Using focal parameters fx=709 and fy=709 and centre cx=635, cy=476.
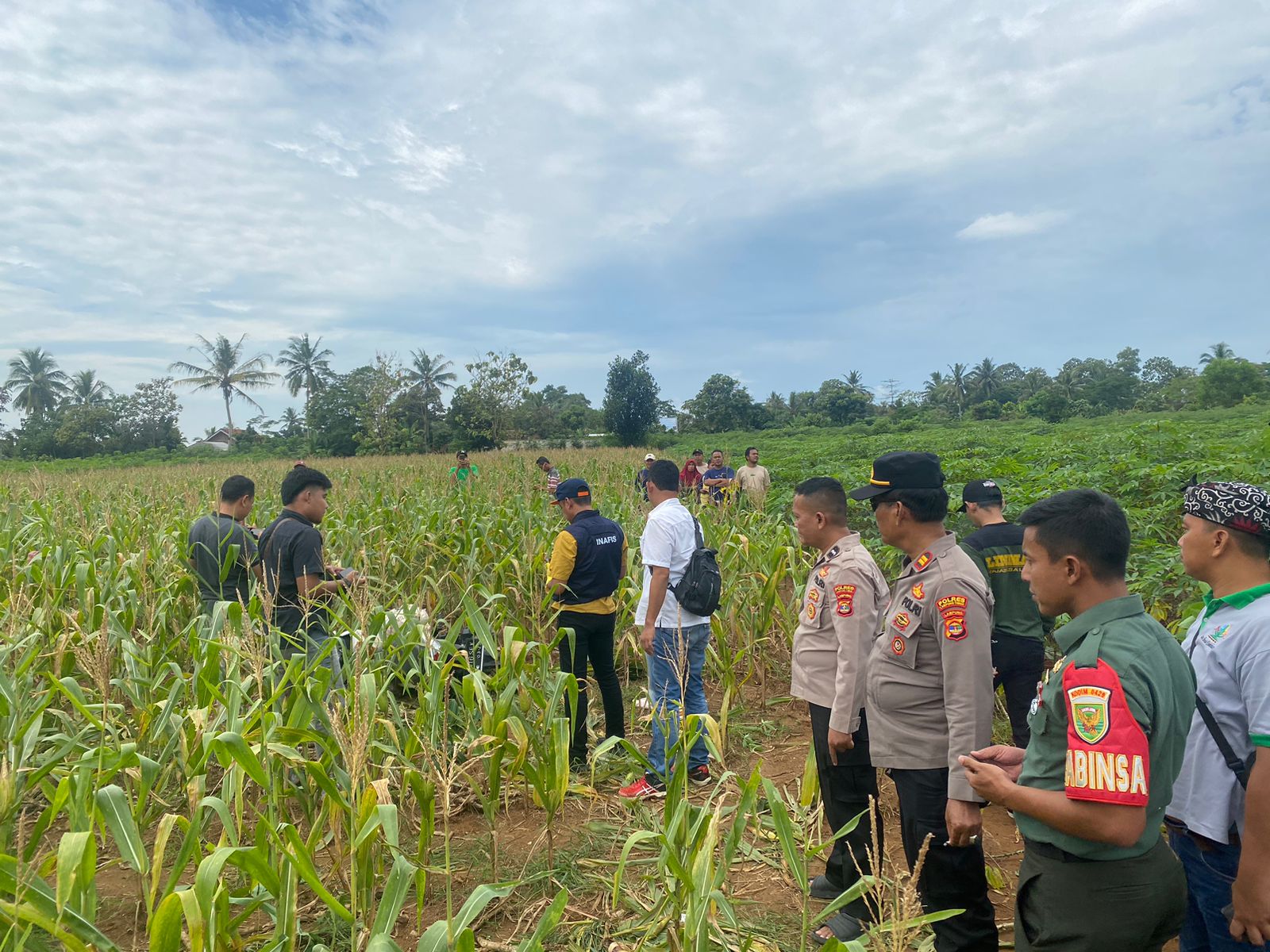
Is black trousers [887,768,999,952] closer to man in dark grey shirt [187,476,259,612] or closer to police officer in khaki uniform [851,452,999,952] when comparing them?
police officer in khaki uniform [851,452,999,952]

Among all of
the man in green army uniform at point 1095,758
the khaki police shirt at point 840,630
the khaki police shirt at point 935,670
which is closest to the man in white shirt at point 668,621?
the khaki police shirt at point 840,630

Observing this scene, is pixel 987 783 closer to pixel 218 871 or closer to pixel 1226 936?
pixel 1226 936

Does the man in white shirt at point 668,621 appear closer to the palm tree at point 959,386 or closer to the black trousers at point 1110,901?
the black trousers at point 1110,901

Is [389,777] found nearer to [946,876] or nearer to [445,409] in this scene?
[946,876]

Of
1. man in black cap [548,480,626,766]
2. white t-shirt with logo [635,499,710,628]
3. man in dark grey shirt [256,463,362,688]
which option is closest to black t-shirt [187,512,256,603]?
man in dark grey shirt [256,463,362,688]

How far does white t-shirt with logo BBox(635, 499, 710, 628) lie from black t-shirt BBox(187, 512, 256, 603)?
2133 millimetres

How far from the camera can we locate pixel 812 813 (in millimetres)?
3408

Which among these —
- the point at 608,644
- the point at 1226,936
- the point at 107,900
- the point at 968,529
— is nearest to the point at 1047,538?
the point at 1226,936

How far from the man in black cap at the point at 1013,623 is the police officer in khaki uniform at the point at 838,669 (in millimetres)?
1056

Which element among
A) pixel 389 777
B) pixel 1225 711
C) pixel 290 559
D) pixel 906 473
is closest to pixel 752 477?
pixel 290 559

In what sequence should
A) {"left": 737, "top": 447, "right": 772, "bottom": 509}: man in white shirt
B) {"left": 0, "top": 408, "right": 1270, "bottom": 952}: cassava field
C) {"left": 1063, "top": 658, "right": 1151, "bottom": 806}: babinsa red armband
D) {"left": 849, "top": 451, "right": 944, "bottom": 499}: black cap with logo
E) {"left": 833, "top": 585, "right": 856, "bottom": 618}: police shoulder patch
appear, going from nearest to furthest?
{"left": 1063, "top": 658, "right": 1151, "bottom": 806}: babinsa red armband < {"left": 0, "top": 408, "right": 1270, "bottom": 952}: cassava field < {"left": 849, "top": 451, "right": 944, "bottom": 499}: black cap with logo < {"left": 833, "top": 585, "right": 856, "bottom": 618}: police shoulder patch < {"left": 737, "top": 447, "right": 772, "bottom": 509}: man in white shirt

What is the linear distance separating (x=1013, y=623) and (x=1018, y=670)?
0.76 ft

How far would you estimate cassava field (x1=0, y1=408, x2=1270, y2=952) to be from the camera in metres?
1.86

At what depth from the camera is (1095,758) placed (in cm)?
147
